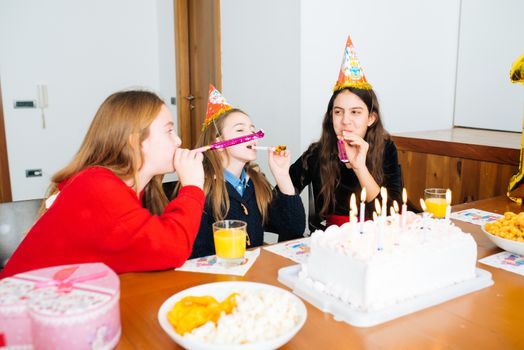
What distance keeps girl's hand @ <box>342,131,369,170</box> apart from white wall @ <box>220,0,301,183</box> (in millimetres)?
821

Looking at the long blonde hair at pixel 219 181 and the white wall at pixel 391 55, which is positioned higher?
the white wall at pixel 391 55

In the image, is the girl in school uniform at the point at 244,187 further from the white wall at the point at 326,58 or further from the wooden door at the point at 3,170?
the wooden door at the point at 3,170

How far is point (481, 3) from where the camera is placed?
3.14 metres

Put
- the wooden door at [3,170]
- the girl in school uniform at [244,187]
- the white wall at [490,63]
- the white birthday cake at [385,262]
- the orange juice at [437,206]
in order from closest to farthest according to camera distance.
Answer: the white birthday cake at [385,262] < the orange juice at [437,206] < the girl in school uniform at [244,187] < the white wall at [490,63] < the wooden door at [3,170]

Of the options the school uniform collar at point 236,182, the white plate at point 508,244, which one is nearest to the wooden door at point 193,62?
the school uniform collar at point 236,182

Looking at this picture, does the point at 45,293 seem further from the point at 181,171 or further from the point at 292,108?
the point at 292,108

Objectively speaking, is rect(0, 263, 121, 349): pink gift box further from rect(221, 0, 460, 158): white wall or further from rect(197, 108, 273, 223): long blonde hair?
rect(221, 0, 460, 158): white wall

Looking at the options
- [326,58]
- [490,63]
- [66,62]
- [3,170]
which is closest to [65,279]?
[326,58]

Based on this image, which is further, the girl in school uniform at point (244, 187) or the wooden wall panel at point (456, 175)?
the wooden wall panel at point (456, 175)

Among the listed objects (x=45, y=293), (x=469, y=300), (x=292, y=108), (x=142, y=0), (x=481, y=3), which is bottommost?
(x=469, y=300)

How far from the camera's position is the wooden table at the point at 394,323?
0.84m

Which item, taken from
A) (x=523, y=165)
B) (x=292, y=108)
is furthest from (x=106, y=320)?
(x=292, y=108)

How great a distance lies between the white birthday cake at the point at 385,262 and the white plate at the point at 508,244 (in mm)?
223

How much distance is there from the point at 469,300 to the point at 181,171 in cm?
84
